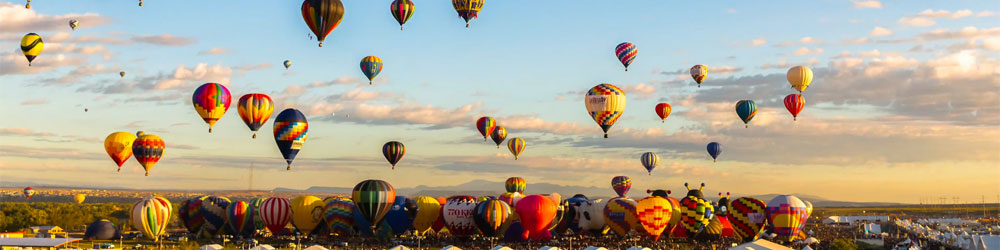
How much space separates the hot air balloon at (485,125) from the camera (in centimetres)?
7694

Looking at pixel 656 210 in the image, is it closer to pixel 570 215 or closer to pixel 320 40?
pixel 570 215

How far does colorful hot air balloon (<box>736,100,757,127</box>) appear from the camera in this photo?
68750 millimetres

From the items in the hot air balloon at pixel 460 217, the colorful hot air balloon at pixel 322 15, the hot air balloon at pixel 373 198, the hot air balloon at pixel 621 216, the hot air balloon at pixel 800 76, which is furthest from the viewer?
the hot air balloon at pixel 800 76

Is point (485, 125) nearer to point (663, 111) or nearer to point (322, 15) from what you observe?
point (663, 111)

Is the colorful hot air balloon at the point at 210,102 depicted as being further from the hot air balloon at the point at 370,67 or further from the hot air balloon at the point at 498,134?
the hot air balloon at the point at 498,134

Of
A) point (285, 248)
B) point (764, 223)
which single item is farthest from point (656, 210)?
point (285, 248)

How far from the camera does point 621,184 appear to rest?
3263 inches

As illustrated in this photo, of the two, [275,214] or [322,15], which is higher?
[322,15]

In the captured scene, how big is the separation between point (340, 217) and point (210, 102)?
46.4 feet

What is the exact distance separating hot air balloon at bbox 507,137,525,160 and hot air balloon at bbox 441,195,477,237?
50.8 ft

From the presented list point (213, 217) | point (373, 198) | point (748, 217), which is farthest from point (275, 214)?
point (748, 217)

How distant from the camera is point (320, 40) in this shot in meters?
48.8

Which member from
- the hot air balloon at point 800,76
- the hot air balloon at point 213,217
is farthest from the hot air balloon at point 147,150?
the hot air balloon at point 800,76

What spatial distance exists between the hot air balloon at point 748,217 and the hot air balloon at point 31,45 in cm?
4620
